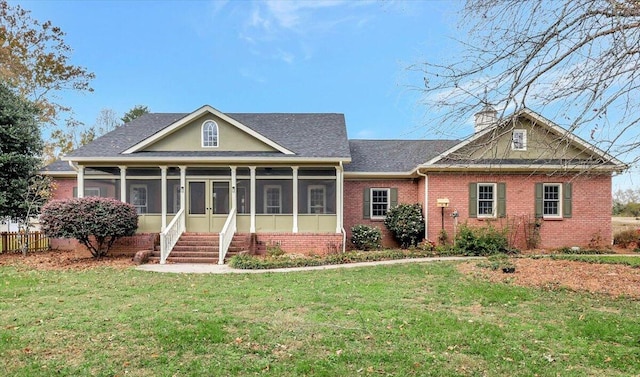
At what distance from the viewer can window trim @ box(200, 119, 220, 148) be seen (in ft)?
48.3

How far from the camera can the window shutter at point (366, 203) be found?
53.3 feet

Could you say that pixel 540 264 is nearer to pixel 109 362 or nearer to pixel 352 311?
pixel 352 311

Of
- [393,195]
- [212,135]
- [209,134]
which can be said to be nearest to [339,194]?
[393,195]

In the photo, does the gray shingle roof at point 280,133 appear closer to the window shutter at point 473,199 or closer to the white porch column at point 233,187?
the white porch column at point 233,187

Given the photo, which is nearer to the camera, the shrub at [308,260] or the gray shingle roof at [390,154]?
the shrub at [308,260]

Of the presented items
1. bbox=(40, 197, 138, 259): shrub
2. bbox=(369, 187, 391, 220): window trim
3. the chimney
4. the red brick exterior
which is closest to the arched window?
bbox=(40, 197, 138, 259): shrub

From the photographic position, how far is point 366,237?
48.3 feet

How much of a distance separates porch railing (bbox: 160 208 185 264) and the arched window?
273 cm

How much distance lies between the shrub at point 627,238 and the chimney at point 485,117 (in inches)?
592

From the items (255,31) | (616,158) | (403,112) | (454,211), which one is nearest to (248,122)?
(255,31)

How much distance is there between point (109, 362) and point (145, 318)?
5.18 feet

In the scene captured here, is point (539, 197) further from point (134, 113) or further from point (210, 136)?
point (134, 113)

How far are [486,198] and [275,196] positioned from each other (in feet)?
27.6

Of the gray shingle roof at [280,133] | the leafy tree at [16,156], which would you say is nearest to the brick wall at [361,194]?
the gray shingle roof at [280,133]
